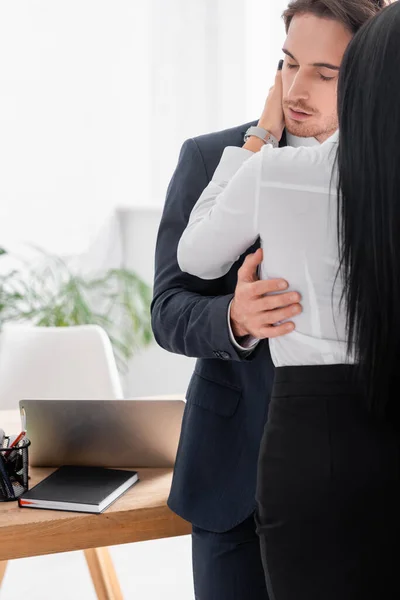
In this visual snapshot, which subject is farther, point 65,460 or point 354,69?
point 65,460

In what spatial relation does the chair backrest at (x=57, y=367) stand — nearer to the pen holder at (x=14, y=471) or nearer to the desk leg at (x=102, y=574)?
the desk leg at (x=102, y=574)

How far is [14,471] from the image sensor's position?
1.52 meters

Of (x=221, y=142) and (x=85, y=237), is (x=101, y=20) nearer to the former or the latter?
(x=85, y=237)

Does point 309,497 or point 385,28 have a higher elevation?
point 385,28

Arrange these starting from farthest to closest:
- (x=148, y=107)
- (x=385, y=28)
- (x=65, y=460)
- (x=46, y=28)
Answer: (x=148, y=107) < (x=46, y=28) < (x=65, y=460) < (x=385, y=28)

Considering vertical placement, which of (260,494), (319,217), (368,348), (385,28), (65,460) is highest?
(385,28)

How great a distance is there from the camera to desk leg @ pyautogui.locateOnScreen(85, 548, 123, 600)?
6.88 ft

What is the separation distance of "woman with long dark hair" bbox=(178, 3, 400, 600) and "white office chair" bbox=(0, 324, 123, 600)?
168 cm

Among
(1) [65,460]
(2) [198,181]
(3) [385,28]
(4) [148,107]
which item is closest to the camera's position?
(3) [385,28]

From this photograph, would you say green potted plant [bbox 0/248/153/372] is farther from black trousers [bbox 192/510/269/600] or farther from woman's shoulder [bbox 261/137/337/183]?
woman's shoulder [bbox 261/137/337/183]

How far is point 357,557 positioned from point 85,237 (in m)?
3.71


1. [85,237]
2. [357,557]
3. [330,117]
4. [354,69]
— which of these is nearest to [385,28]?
[354,69]

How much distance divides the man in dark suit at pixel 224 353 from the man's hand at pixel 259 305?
0.19 feet

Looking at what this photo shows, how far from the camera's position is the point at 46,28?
4316 millimetres
